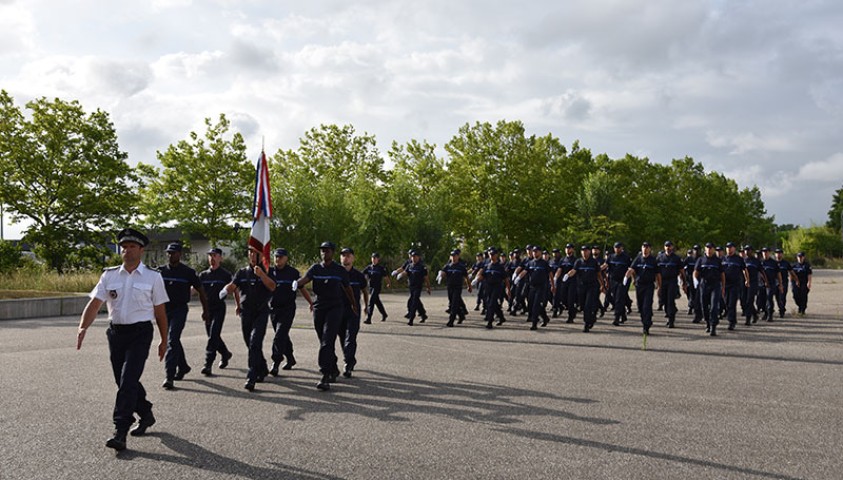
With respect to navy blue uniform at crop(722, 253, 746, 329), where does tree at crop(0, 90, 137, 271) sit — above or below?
above

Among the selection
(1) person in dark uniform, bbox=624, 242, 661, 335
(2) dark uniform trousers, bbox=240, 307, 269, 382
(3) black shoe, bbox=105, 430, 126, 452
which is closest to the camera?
(3) black shoe, bbox=105, 430, 126, 452

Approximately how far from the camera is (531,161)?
180 feet

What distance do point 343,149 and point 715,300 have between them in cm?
4548

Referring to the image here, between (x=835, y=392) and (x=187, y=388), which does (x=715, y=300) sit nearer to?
(x=835, y=392)

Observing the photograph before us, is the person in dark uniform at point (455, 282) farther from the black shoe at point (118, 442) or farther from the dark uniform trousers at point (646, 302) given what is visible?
the black shoe at point (118, 442)

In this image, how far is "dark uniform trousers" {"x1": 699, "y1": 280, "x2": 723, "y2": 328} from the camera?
14.1m

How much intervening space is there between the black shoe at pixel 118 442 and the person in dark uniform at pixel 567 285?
12072 mm

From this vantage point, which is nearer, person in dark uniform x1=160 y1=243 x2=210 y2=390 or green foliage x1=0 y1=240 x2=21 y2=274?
person in dark uniform x1=160 y1=243 x2=210 y2=390

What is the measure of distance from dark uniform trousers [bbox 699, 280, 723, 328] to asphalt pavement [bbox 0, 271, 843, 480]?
1.56m

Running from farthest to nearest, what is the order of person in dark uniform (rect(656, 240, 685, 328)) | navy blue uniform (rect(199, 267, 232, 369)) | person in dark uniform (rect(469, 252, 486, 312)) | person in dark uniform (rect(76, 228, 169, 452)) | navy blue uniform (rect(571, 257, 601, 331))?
person in dark uniform (rect(469, 252, 486, 312))
person in dark uniform (rect(656, 240, 685, 328))
navy blue uniform (rect(571, 257, 601, 331))
navy blue uniform (rect(199, 267, 232, 369))
person in dark uniform (rect(76, 228, 169, 452))

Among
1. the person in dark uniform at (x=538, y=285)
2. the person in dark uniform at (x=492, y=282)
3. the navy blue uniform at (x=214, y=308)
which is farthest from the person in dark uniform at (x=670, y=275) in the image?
the navy blue uniform at (x=214, y=308)

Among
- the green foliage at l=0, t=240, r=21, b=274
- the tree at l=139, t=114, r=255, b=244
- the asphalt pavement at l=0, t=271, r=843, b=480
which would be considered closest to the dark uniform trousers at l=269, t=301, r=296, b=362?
the asphalt pavement at l=0, t=271, r=843, b=480

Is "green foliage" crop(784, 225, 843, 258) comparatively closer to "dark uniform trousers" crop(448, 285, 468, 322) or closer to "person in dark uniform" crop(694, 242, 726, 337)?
"person in dark uniform" crop(694, 242, 726, 337)

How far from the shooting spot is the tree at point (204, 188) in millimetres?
41688
